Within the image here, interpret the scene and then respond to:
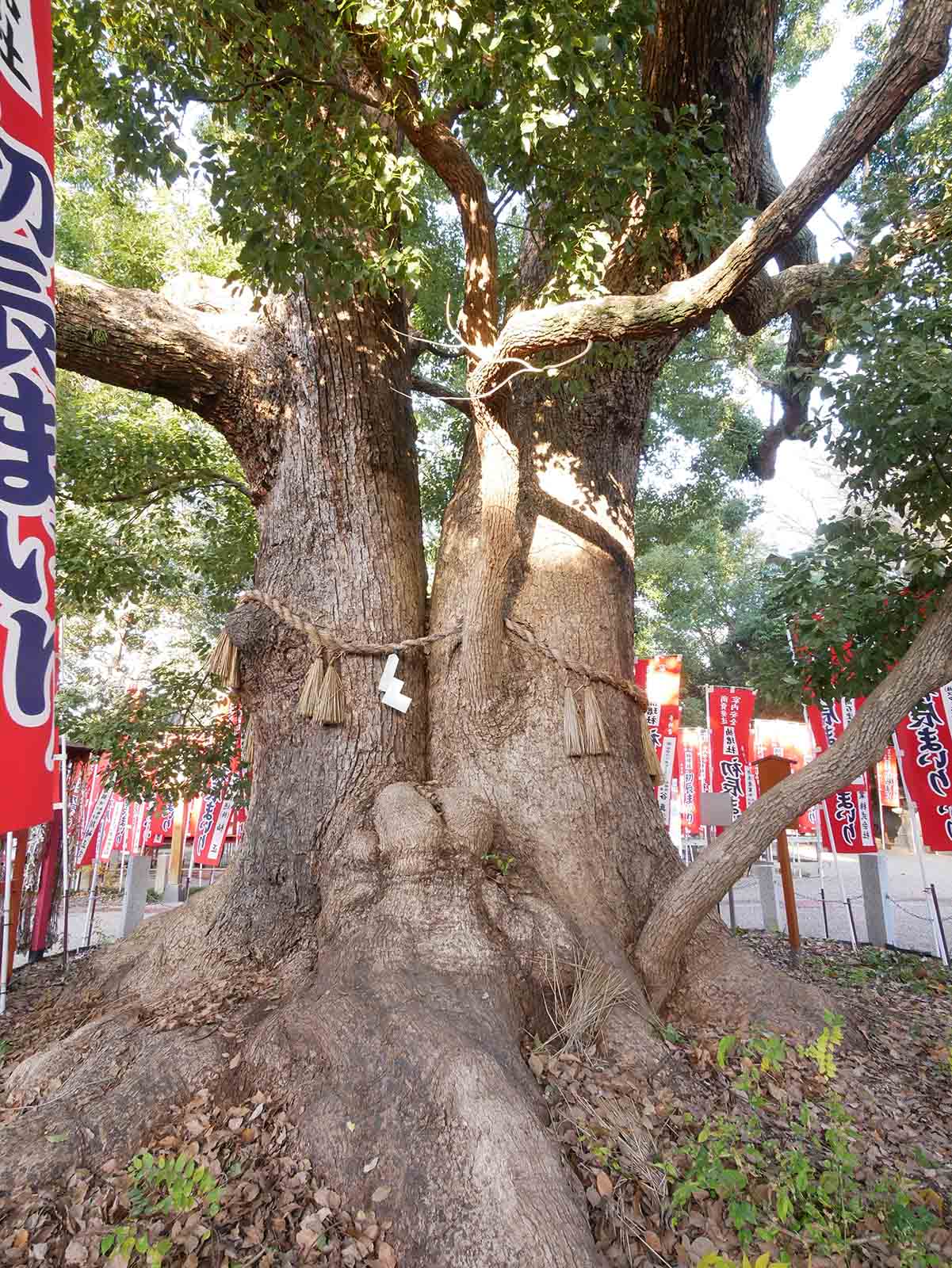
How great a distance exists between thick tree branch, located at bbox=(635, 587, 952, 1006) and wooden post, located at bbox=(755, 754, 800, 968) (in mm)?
1376

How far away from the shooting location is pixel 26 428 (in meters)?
1.73

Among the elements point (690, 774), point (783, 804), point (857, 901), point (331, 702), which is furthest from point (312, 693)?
point (690, 774)

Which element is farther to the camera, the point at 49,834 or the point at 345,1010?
the point at 49,834

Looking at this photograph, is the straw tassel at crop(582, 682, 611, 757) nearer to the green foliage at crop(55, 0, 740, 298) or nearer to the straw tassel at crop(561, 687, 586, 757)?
the straw tassel at crop(561, 687, 586, 757)

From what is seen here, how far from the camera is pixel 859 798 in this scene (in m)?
7.76

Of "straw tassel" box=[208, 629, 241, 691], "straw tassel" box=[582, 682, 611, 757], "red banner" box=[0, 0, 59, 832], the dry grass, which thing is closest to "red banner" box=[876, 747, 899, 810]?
"straw tassel" box=[582, 682, 611, 757]

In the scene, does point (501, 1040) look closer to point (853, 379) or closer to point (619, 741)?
point (619, 741)

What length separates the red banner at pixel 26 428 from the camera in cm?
162

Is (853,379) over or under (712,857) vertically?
over

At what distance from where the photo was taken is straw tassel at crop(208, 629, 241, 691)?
375 centimetres

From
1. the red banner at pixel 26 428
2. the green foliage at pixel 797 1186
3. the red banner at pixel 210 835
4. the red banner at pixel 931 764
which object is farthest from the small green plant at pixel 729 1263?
the red banner at pixel 210 835

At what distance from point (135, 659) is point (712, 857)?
18.6 metres

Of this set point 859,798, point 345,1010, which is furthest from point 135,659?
point 345,1010

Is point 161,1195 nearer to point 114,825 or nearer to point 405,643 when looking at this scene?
point 405,643
